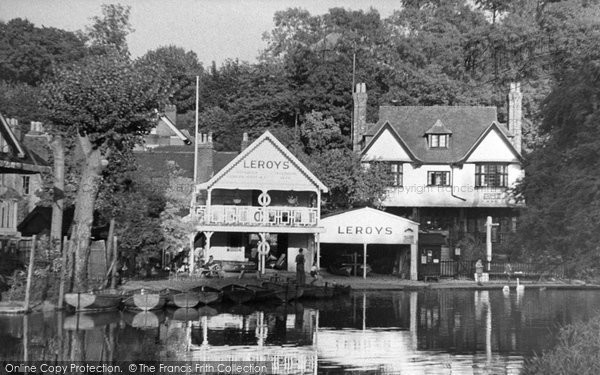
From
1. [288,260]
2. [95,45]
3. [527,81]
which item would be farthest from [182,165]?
[527,81]

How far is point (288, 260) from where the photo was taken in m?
60.8

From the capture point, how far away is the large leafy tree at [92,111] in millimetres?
40344

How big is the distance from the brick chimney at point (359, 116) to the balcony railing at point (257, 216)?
54.6 ft

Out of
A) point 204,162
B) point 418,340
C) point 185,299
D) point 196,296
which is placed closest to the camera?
point 418,340

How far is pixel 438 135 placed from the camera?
72.6 metres

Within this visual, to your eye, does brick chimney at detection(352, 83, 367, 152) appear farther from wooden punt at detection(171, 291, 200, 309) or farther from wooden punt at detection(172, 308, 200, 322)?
wooden punt at detection(172, 308, 200, 322)

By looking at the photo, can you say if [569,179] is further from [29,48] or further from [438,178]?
[29,48]

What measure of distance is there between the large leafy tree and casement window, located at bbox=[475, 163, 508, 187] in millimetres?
34982

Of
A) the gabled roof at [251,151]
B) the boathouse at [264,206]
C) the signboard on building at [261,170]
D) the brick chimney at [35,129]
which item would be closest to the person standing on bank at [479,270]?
the boathouse at [264,206]

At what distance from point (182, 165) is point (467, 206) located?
65.8 feet

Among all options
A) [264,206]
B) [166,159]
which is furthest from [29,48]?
[264,206]

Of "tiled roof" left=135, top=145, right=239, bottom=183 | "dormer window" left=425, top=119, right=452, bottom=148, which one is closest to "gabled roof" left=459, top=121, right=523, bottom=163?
"dormer window" left=425, top=119, right=452, bottom=148

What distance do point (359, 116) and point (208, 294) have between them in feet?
117

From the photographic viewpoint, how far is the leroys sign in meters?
59.9
